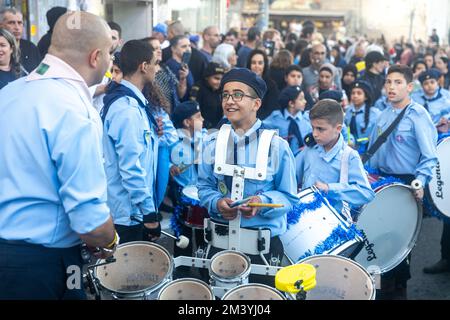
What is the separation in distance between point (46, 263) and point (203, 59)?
6071mm

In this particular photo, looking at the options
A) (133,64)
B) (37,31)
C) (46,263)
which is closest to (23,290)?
(46,263)

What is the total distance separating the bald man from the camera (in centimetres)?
220

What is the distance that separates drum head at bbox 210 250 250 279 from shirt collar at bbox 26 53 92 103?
103cm

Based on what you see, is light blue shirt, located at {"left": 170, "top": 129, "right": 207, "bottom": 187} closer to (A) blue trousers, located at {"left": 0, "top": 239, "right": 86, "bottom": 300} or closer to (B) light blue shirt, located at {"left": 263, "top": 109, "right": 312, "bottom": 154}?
(B) light blue shirt, located at {"left": 263, "top": 109, "right": 312, "bottom": 154}

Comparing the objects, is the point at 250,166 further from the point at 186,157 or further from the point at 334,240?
the point at 186,157

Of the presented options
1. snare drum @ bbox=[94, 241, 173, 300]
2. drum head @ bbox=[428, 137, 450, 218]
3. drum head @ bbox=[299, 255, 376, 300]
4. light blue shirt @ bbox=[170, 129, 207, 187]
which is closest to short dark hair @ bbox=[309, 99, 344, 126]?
light blue shirt @ bbox=[170, 129, 207, 187]

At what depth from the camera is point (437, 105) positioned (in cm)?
720

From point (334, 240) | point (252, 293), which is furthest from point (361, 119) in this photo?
point (252, 293)

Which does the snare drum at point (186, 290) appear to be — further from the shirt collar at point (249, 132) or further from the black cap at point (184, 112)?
the black cap at point (184, 112)

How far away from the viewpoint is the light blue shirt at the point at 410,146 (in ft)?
14.7

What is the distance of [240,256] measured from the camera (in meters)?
2.70

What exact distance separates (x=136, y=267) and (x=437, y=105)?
5.69 m

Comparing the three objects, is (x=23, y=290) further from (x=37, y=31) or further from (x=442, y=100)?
(x=442, y=100)

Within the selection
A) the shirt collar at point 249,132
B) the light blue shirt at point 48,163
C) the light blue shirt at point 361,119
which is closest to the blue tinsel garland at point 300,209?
the shirt collar at point 249,132
